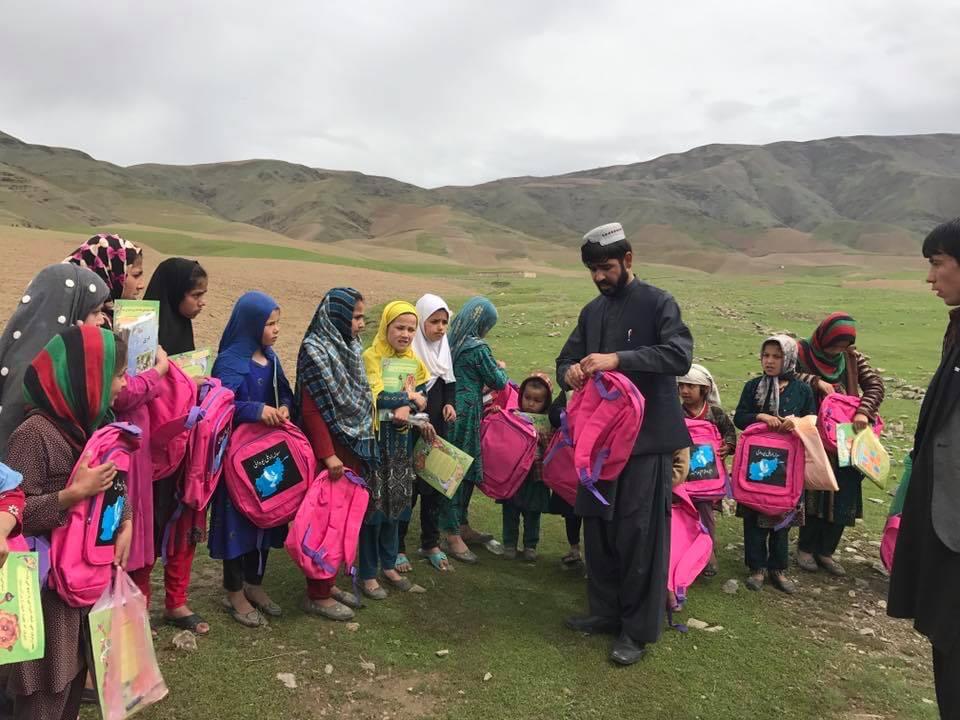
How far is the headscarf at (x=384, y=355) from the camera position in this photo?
4.51 m

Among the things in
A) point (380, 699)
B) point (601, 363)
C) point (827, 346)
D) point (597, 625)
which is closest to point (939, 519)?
point (601, 363)

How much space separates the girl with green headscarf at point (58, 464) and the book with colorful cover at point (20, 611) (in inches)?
8.1

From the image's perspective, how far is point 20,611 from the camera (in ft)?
7.41

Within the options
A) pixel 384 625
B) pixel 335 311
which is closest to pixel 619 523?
pixel 384 625

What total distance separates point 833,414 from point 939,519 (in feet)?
8.43

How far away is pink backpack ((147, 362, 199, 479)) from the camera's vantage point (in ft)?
11.1

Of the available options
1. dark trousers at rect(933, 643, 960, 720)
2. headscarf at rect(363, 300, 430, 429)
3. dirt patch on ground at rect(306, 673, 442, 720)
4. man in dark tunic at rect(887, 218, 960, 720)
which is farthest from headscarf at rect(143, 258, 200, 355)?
dark trousers at rect(933, 643, 960, 720)

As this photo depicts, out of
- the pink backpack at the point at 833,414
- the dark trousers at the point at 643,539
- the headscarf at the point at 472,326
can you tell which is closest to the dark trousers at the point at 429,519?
the headscarf at the point at 472,326

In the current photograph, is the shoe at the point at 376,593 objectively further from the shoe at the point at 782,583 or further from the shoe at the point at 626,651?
the shoe at the point at 782,583

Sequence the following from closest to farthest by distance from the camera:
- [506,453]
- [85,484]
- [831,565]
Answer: [85,484]
[506,453]
[831,565]

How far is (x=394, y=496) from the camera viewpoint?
4473mm

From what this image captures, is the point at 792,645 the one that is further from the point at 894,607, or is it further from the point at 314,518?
the point at 314,518

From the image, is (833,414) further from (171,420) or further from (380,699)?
(171,420)

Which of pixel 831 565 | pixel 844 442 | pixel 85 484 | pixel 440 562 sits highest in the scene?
pixel 85 484
